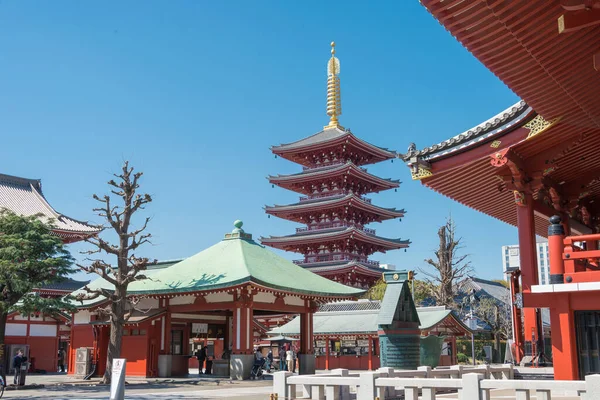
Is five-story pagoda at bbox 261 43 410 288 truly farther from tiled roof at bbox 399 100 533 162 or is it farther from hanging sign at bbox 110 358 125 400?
hanging sign at bbox 110 358 125 400

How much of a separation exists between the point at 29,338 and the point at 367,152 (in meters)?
35.0

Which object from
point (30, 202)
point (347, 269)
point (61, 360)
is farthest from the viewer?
point (347, 269)

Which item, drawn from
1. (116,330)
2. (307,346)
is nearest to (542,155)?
(116,330)

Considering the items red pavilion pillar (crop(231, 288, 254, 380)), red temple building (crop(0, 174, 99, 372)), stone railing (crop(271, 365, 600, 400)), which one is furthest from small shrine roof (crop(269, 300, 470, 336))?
stone railing (crop(271, 365, 600, 400))

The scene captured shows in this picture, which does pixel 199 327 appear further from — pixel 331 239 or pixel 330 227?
pixel 330 227

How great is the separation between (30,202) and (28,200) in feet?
0.97

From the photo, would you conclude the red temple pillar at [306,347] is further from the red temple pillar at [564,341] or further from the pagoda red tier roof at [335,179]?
the pagoda red tier roof at [335,179]

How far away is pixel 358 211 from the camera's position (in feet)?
187

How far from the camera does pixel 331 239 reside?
54.5m

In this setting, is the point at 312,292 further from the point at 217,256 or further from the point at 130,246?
the point at 130,246

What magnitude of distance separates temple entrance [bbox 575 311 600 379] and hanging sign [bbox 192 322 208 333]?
18.9m

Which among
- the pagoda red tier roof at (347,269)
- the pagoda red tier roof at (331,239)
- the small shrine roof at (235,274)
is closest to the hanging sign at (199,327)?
the small shrine roof at (235,274)

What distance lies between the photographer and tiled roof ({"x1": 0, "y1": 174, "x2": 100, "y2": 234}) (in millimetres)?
41750

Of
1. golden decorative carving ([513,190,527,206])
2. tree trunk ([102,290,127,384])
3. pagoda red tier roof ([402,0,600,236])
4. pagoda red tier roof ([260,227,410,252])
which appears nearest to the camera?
pagoda red tier roof ([402,0,600,236])
